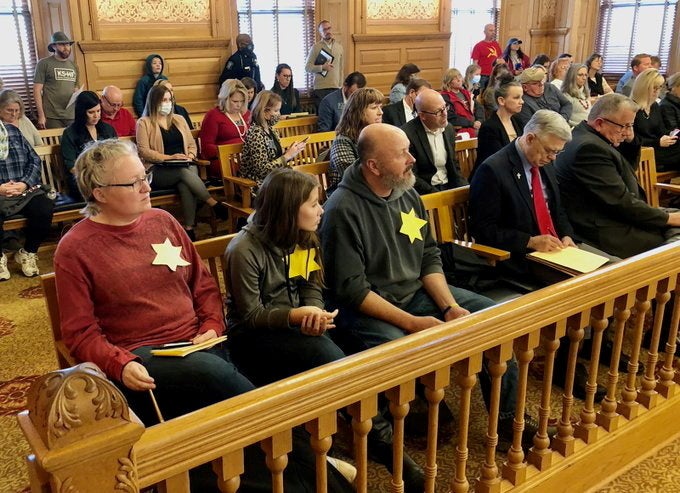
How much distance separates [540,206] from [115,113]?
3.86 m

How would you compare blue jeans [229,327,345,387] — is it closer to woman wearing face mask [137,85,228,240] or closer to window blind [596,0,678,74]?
woman wearing face mask [137,85,228,240]

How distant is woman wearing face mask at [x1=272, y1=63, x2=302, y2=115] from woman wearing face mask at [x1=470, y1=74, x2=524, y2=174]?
373cm


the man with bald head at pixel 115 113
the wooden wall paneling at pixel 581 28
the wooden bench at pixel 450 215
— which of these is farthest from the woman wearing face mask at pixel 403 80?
the wooden wall paneling at pixel 581 28

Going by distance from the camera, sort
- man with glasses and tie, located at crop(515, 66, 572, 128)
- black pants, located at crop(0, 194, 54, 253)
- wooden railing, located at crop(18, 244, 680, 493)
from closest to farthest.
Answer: wooden railing, located at crop(18, 244, 680, 493), black pants, located at crop(0, 194, 54, 253), man with glasses and tie, located at crop(515, 66, 572, 128)

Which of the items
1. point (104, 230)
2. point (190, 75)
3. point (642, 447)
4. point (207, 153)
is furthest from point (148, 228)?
point (190, 75)

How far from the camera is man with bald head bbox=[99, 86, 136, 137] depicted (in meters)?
5.31

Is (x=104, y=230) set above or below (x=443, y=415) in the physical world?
above

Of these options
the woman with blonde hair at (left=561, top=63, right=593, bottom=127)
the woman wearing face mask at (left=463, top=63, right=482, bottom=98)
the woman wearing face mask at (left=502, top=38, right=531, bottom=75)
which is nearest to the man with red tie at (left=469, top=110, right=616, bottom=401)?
the woman with blonde hair at (left=561, top=63, right=593, bottom=127)

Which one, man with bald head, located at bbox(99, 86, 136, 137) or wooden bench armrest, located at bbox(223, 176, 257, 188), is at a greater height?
man with bald head, located at bbox(99, 86, 136, 137)

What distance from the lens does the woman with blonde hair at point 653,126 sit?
4898 millimetres

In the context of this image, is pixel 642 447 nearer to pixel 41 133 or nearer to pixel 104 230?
pixel 104 230

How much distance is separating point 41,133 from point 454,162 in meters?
3.13

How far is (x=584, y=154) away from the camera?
3.28 metres

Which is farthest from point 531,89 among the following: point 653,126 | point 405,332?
point 405,332
